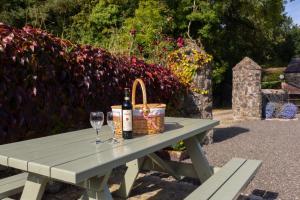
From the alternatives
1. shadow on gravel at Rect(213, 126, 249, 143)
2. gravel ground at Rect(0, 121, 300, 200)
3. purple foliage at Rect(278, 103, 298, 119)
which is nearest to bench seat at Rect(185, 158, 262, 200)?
gravel ground at Rect(0, 121, 300, 200)

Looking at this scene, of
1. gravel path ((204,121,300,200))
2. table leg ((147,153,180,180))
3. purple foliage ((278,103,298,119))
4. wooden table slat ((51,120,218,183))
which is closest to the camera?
wooden table slat ((51,120,218,183))

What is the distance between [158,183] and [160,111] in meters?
1.69

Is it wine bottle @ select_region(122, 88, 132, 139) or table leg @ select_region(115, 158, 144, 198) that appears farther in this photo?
table leg @ select_region(115, 158, 144, 198)

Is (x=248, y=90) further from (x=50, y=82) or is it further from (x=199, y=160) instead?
(x=50, y=82)

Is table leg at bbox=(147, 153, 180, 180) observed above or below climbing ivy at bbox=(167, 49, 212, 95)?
below

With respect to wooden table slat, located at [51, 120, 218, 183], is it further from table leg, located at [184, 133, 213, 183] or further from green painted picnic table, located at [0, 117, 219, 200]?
table leg, located at [184, 133, 213, 183]

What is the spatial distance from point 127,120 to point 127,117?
0.03m

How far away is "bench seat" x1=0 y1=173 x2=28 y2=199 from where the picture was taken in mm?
2632

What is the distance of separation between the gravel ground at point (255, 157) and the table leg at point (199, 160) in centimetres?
42

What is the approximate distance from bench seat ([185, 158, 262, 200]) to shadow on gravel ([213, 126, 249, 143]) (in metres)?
3.81

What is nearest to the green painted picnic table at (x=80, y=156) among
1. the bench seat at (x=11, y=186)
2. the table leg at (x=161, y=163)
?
the bench seat at (x=11, y=186)

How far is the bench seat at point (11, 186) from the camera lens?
8.63 feet

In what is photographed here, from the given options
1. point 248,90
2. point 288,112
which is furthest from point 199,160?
point 288,112

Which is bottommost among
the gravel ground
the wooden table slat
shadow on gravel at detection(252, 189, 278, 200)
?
shadow on gravel at detection(252, 189, 278, 200)
